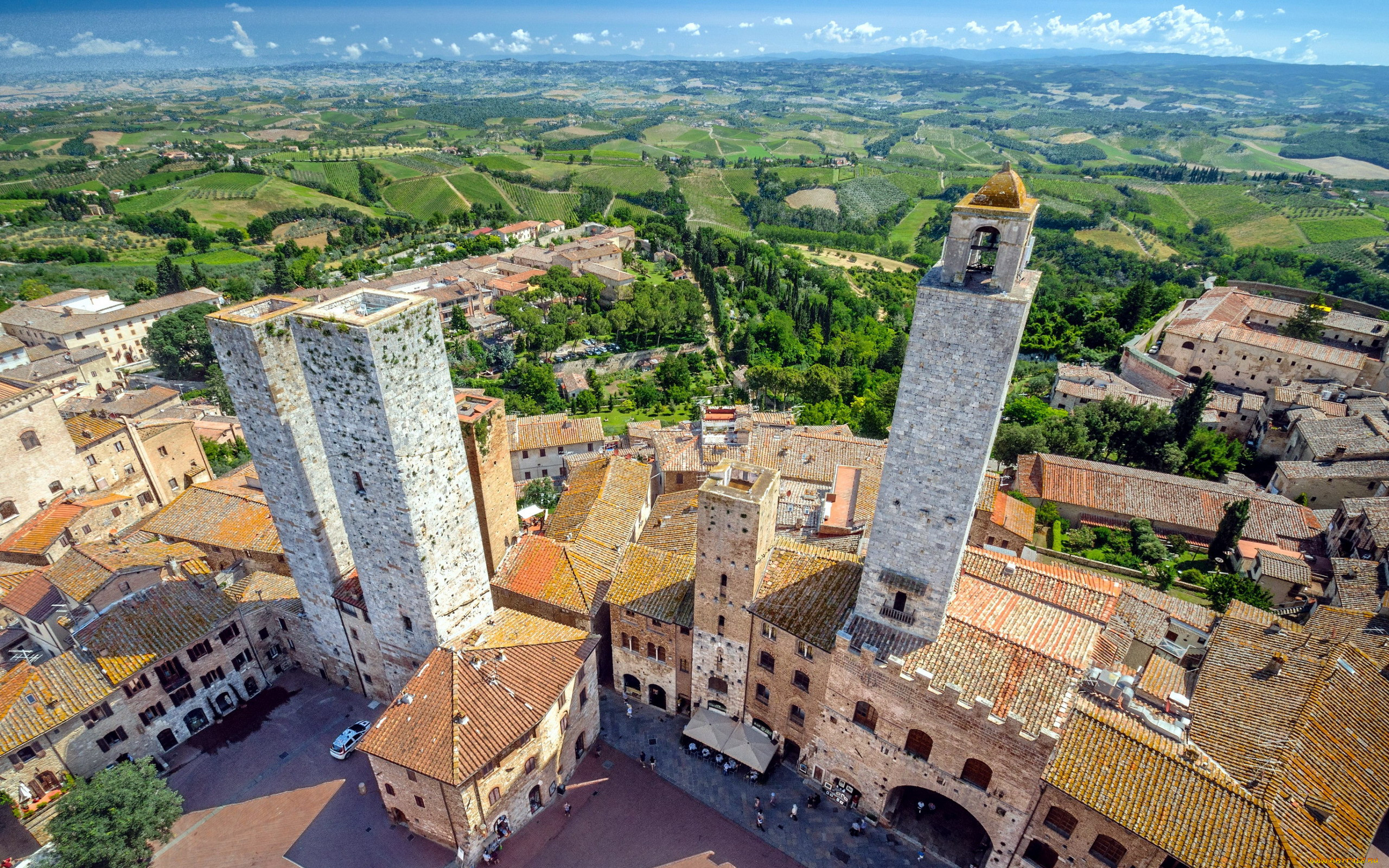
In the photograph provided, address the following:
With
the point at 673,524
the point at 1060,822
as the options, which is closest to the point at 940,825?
the point at 1060,822

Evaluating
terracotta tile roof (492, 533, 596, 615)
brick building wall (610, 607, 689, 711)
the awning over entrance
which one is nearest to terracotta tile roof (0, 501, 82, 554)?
terracotta tile roof (492, 533, 596, 615)

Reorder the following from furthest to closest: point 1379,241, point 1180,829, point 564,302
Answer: point 1379,241
point 564,302
point 1180,829

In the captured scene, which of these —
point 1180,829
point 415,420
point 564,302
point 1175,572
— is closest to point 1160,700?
point 1180,829

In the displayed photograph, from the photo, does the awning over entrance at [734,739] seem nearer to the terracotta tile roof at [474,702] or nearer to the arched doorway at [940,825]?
the arched doorway at [940,825]

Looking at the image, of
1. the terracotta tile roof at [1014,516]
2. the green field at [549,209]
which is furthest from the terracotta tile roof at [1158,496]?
the green field at [549,209]

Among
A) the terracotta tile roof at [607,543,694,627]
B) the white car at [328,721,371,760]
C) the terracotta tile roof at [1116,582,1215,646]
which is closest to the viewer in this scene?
the white car at [328,721,371,760]

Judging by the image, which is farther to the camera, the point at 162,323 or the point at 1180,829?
the point at 162,323

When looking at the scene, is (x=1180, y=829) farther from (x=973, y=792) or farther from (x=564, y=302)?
(x=564, y=302)

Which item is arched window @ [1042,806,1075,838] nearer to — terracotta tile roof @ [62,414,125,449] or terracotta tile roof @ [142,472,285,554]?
terracotta tile roof @ [142,472,285,554]
